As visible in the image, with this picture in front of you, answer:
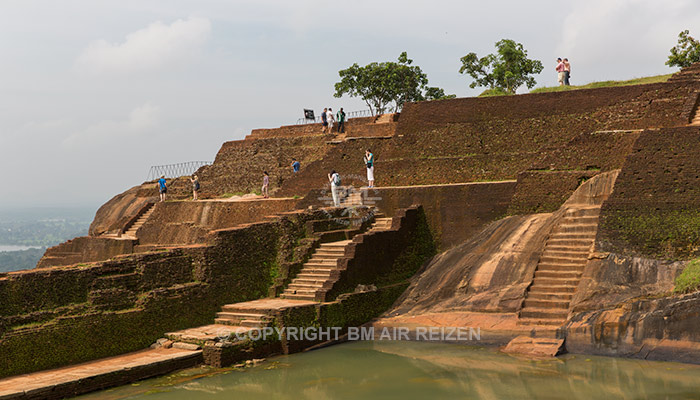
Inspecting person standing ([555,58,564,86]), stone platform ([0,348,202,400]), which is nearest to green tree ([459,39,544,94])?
person standing ([555,58,564,86])

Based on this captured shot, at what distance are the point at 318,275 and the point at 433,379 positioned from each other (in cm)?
480

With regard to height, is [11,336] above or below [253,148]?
below

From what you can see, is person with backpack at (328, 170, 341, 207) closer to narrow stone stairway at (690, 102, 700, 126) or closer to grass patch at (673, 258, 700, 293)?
narrow stone stairway at (690, 102, 700, 126)

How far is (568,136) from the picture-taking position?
19125 millimetres

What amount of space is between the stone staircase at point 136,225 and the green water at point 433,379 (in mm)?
11208

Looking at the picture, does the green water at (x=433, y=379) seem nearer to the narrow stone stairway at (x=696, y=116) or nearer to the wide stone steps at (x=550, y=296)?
the wide stone steps at (x=550, y=296)

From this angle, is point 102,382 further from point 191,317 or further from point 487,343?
point 487,343

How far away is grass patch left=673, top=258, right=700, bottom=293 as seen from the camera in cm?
1248

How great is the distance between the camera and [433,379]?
12141mm

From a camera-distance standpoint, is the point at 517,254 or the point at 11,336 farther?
the point at 517,254

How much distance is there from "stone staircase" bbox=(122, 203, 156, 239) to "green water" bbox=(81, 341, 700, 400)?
11.2 meters

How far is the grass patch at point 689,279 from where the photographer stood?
1248cm

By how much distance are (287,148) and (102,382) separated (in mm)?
15705

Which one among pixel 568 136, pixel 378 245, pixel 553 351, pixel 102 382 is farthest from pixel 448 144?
pixel 102 382
